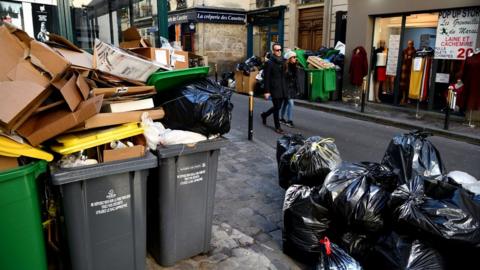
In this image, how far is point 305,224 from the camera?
3.11m

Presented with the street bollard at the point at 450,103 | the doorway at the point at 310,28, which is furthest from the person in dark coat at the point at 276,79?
the doorway at the point at 310,28

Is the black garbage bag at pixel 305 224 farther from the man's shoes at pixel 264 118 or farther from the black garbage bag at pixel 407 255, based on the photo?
the man's shoes at pixel 264 118

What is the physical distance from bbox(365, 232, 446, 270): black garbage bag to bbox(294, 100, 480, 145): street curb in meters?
6.19

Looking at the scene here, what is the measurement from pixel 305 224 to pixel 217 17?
19651mm

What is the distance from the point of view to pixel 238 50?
2231 centimetres

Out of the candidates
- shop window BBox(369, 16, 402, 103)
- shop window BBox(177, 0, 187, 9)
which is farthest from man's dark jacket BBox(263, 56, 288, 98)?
shop window BBox(177, 0, 187, 9)

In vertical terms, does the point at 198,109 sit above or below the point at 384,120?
above

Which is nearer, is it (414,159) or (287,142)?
(414,159)

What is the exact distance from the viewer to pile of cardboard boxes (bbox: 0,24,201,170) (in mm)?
2316

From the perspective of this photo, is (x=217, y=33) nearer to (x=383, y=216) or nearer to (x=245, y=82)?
(x=245, y=82)

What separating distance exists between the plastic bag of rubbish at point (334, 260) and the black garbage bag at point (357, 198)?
27 cm

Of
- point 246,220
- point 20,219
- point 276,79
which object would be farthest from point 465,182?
point 276,79

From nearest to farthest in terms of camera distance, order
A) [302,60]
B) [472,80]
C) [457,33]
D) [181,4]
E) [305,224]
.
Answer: [305,224], [472,80], [457,33], [302,60], [181,4]

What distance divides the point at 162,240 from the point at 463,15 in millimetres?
9478
